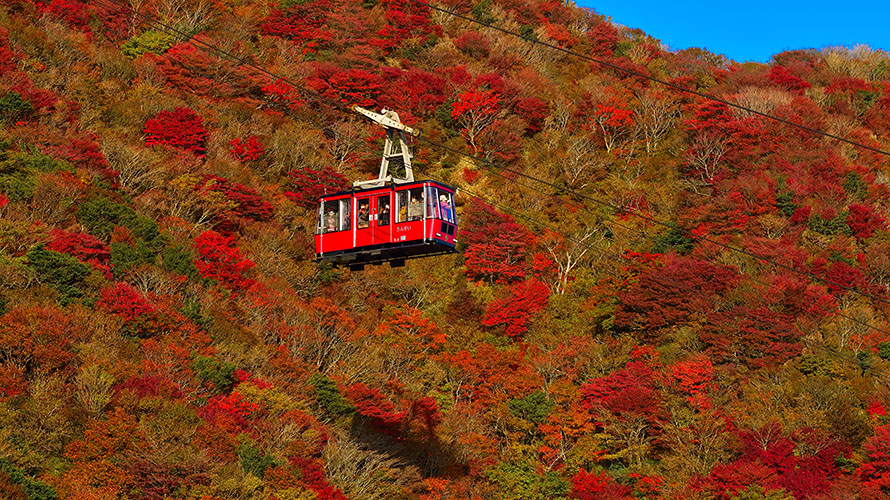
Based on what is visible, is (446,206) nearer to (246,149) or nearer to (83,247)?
(83,247)

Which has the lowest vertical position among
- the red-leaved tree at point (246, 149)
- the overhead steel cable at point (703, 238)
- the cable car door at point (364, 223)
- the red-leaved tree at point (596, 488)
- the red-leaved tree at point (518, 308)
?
the red-leaved tree at point (596, 488)

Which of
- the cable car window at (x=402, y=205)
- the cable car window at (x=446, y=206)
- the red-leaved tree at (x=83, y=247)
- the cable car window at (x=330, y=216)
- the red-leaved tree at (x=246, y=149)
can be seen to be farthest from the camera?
the red-leaved tree at (x=246, y=149)

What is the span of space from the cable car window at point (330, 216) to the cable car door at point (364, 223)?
2.48ft

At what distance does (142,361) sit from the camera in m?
44.5

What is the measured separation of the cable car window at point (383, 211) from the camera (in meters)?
32.0

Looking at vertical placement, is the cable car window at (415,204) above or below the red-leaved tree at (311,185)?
below

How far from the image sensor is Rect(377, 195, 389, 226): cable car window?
105 ft

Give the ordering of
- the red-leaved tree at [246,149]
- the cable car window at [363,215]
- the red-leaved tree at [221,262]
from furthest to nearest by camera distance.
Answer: the red-leaved tree at [246,149]
the red-leaved tree at [221,262]
the cable car window at [363,215]

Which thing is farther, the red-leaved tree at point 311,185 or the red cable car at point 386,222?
the red-leaved tree at point 311,185

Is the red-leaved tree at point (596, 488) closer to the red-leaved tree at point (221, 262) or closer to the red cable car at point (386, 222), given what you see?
the red-leaved tree at point (221, 262)

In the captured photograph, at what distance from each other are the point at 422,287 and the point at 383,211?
28915 mm

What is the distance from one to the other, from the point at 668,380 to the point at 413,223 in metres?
24.5

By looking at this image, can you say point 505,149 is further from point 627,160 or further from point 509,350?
point 509,350

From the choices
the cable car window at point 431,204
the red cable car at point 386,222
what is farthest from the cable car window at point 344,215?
the cable car window at point 431,204
